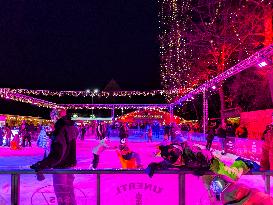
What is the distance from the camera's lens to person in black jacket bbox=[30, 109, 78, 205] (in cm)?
473

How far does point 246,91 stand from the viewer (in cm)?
2955

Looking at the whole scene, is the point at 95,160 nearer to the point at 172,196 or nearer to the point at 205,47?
the point at 172,196

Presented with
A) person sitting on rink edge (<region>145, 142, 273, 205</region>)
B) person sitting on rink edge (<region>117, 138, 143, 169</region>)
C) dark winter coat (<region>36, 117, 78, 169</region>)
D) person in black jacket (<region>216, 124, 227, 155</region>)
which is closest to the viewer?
person sitting on rink edge (<region>145, 142, 273, 205</region>)

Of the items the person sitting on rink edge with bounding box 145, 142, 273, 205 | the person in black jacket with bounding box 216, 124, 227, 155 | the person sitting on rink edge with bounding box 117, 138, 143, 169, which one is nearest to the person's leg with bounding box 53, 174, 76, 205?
the person sitting on rink edge with bounding box 145, 142, 273, 205

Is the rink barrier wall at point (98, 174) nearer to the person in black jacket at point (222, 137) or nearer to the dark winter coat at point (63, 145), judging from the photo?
the dark winter coat at point (63, 145)

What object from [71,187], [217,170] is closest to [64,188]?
[71,187]

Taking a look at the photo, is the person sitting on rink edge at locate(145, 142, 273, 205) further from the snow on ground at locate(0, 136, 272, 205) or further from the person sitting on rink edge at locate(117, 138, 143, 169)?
the person sitting on rink edge at locate(117, 138, 143, 169)

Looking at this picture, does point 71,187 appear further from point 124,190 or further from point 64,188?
point 124,190

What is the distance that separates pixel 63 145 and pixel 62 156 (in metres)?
0.14

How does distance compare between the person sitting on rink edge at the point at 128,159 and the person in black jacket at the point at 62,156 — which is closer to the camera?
the person in black jacket at the point at 62,156

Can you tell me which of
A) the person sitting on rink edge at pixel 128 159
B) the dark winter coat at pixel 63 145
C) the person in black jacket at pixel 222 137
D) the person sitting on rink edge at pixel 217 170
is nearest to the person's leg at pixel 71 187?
the dark winter coat at pixel 63 145

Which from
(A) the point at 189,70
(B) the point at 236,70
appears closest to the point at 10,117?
(A) the point at 189,70

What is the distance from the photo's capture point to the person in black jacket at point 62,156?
4.73 metres

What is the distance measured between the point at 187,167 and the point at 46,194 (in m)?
1.59
